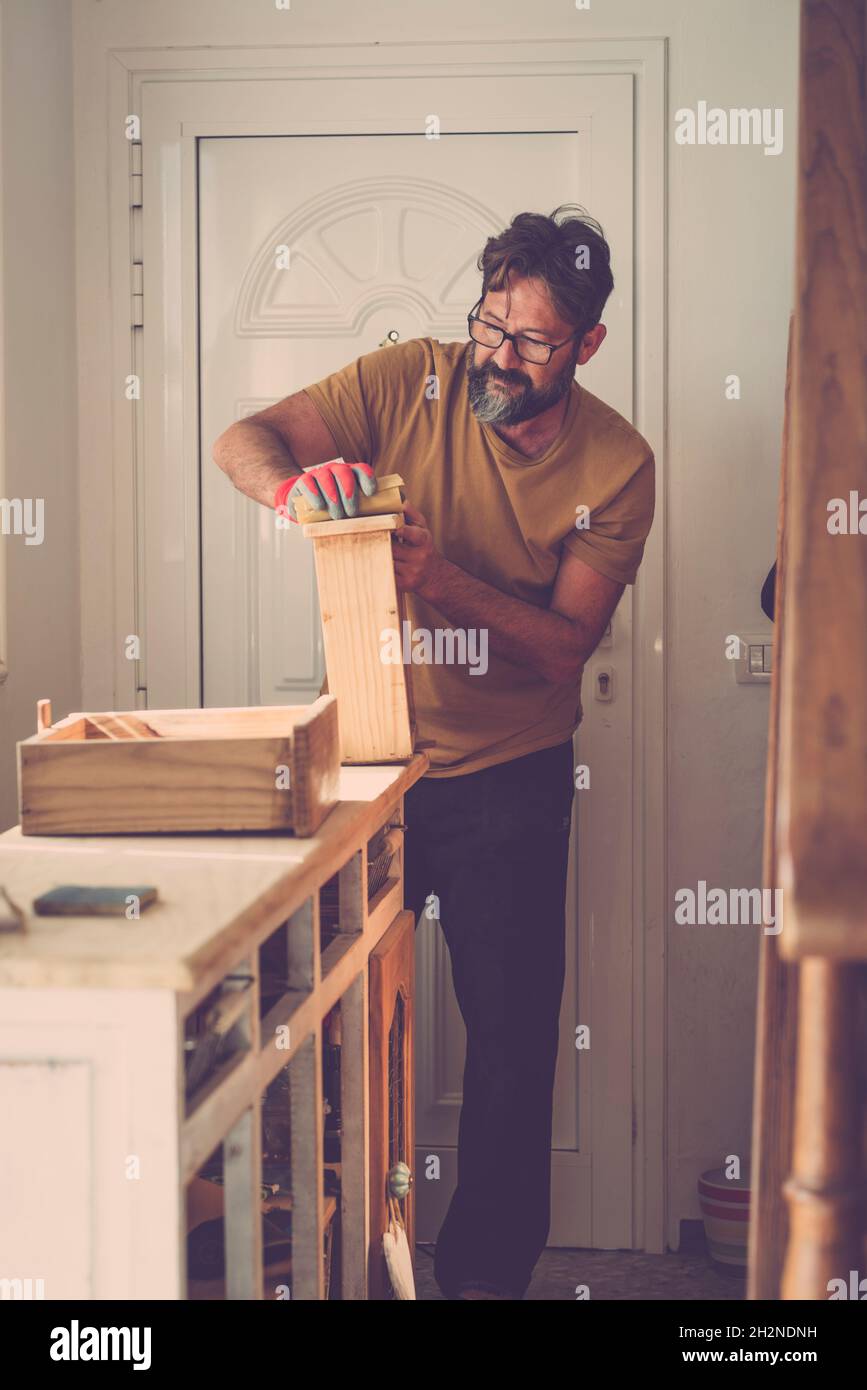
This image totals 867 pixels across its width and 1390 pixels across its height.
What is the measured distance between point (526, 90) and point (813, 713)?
2.33 m

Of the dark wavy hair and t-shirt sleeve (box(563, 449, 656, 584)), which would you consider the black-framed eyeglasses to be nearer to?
the dark wavy hair

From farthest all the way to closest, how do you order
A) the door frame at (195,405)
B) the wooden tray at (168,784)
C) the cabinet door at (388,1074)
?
the door frame at (195,405) → the cabinet door at (388,1074) → the wooden tray at (168,784)

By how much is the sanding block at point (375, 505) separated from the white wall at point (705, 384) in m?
1.15

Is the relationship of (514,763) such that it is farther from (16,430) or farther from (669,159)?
(669,159)


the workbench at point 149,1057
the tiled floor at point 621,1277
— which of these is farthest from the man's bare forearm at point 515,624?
the tiled floor at point 621,1277

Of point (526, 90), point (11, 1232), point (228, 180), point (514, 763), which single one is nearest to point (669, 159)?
point (526, 90)

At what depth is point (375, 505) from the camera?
174cm

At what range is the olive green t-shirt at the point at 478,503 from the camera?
2.34 m

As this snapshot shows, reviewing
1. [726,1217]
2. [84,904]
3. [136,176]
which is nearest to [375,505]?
[84,904]

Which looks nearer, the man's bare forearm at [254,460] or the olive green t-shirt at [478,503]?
the man's bare forearm at [254,460]

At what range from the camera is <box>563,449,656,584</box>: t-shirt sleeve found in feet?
7.67

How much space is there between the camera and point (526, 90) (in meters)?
2.73

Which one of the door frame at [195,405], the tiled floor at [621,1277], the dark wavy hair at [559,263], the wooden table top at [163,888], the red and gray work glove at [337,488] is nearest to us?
the wooden table top at [163,888]

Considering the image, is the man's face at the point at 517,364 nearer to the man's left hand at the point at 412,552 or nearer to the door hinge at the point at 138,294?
the man's left hand at the point at 412,552
